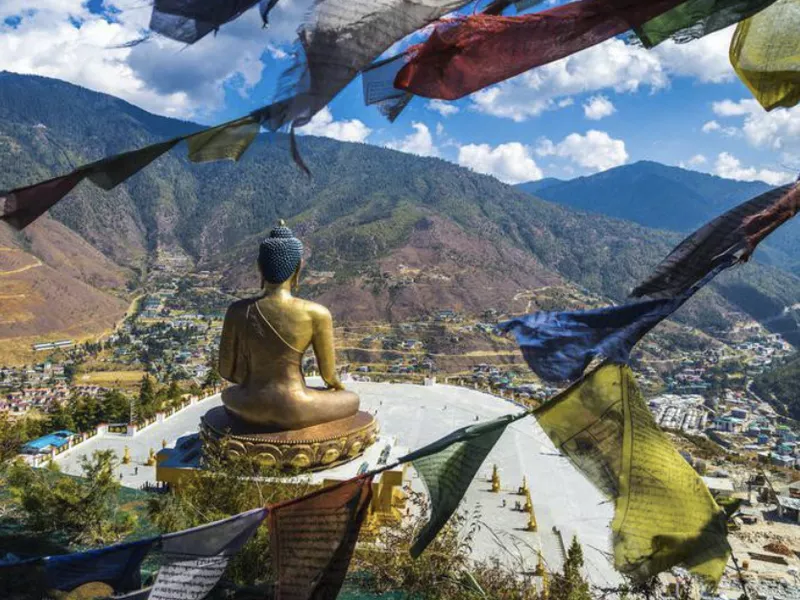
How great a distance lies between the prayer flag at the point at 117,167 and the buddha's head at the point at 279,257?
5.26m

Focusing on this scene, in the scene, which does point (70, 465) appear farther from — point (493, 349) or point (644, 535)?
point (493, 349)

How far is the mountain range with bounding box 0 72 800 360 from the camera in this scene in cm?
6681

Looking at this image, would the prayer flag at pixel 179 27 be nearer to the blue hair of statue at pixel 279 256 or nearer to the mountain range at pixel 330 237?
the blue hair of statue at pixel 279 256

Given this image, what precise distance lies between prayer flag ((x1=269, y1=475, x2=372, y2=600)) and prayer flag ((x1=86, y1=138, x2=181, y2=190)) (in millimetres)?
1557

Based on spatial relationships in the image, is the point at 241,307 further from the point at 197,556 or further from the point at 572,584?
the point at 197,556

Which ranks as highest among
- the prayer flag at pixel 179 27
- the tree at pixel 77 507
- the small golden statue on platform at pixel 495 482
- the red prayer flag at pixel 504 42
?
the prayer flag at pixel 179 27

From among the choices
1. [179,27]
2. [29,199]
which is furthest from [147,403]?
[179,27]

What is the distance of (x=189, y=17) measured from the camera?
2.21 metres

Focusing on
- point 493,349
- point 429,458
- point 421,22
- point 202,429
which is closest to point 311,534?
point 429,458

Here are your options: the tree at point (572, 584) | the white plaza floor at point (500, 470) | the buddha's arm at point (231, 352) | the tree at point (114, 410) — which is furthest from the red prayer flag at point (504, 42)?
the tree at point (114, 410)

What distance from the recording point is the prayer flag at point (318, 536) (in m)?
2.85

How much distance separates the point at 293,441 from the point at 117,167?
18.5ft

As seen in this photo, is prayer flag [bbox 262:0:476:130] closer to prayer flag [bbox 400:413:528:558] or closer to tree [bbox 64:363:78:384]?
prayer flag [bbox 400:413:528:558]

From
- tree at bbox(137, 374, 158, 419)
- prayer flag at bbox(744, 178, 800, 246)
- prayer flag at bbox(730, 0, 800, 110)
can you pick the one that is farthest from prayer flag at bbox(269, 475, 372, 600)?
tree at bbox(137, 374, 158, 419)
